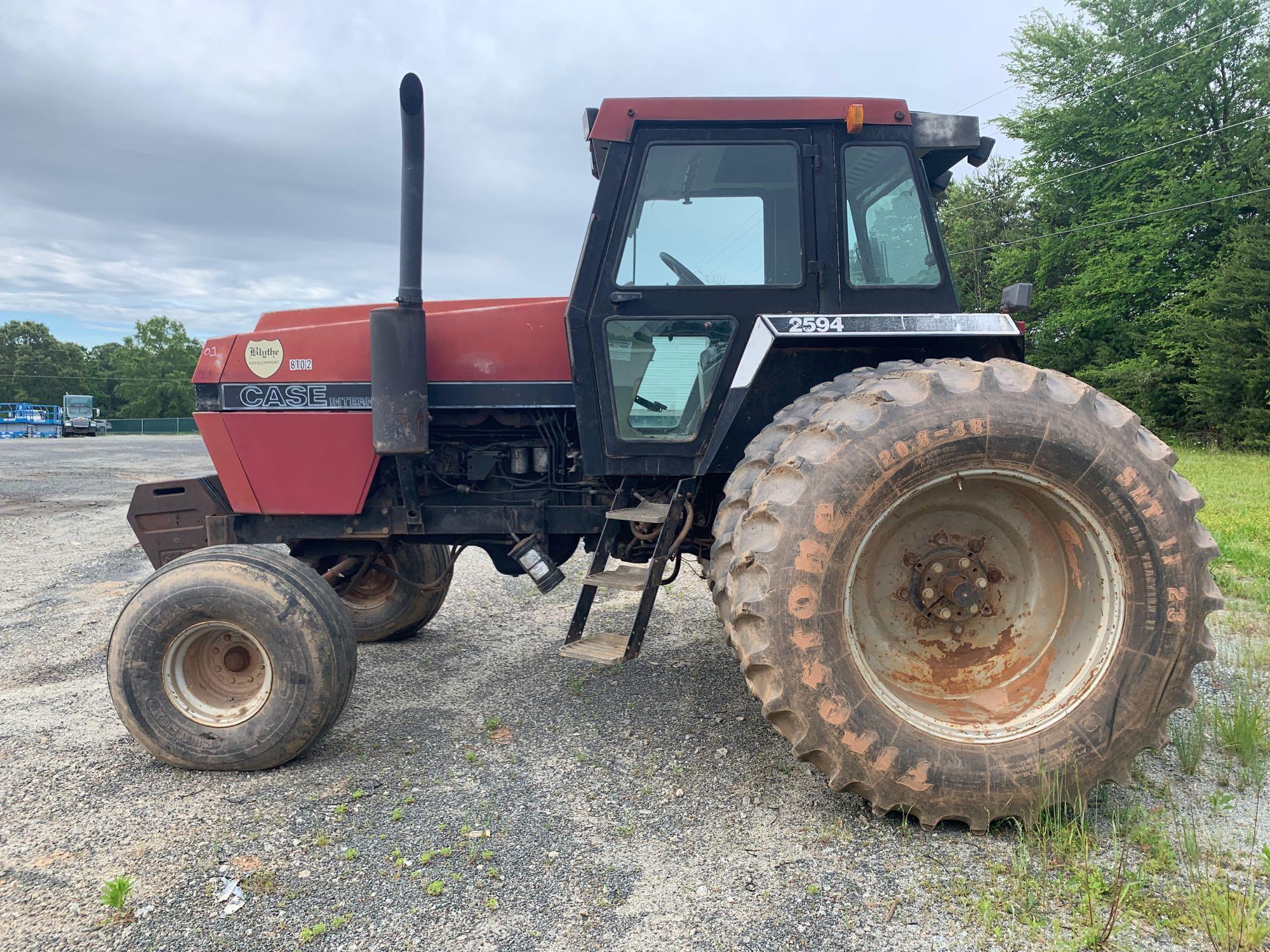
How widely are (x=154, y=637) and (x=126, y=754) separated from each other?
544 millimetres

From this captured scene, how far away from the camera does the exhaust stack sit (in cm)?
306

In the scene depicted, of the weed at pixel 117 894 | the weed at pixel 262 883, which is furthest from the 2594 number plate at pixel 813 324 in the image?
the weed at pixel 117 894

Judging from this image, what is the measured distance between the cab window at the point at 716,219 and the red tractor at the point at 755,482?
12mm

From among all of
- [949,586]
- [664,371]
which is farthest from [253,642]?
[949,586]

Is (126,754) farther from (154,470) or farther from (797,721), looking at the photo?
(154,470)

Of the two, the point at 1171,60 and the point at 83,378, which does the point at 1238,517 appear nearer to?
the point at 1171,60

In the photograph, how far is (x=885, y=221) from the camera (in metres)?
3.31

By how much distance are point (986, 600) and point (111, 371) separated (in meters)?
82.7

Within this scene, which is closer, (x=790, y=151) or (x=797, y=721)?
(x=797, y=721)

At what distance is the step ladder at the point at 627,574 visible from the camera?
3.01m

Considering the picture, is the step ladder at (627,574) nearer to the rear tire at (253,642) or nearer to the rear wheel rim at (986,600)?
the rear wheel rim at (986,600)

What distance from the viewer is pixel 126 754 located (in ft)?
10.3

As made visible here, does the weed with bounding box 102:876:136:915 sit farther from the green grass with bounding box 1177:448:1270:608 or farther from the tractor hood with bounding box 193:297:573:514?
the green grass with bounding box 1177:448:1270:608

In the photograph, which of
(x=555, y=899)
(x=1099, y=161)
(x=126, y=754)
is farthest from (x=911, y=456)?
(x=1099, y=161)
